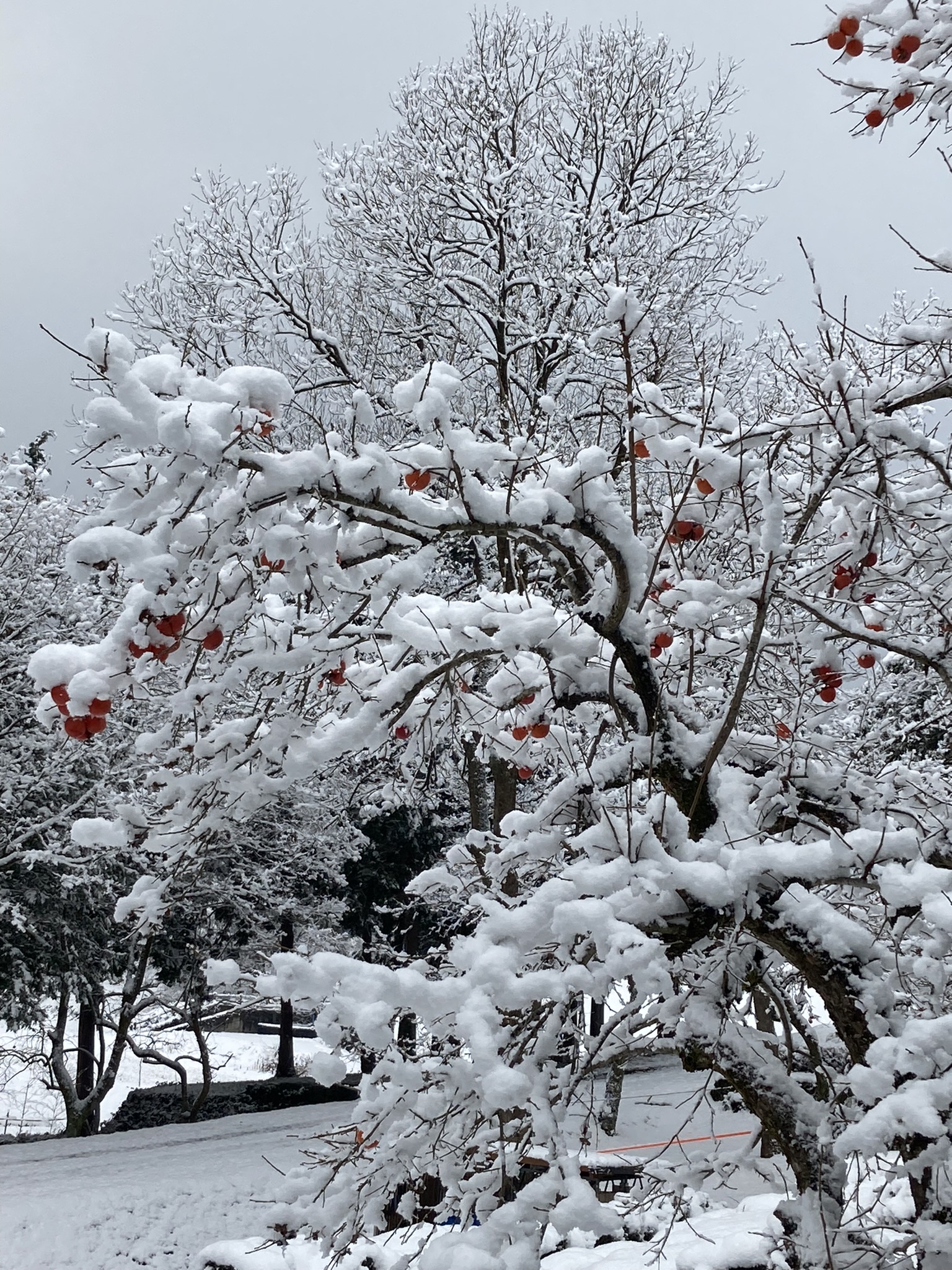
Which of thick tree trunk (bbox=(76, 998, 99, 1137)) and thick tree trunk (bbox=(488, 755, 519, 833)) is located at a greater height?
thick tree trunk (bbox=(488, 755, 519, 833))

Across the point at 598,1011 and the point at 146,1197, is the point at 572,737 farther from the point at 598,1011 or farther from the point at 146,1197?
the point at 146,1197

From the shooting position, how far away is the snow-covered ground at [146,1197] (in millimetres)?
8531

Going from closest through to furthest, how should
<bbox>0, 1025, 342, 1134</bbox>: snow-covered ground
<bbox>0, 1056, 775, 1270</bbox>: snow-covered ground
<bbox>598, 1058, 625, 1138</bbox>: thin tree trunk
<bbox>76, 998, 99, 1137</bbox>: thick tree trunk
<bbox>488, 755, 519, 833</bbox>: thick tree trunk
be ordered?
<bbox>598, 1058, 625, 1138</bbox>: thin tree trunk < <bbox>0, 1056, 775, 1270</bbox>: snow-covered ground < <bbox>488, 755, 519, 833</bbox>: thick tree trunk < <bbox>76, 998, 99, 1137</bbox>: thick tree trunk < <bbox>0, 1025, 342, 1134</bbox>: snow-covered ground

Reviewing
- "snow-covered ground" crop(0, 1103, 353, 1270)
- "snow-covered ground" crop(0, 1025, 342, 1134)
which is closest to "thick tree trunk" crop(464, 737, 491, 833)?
"snow-covered ground" crop(0, 1103, 353, 1270)

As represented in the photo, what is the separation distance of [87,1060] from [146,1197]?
324 inches

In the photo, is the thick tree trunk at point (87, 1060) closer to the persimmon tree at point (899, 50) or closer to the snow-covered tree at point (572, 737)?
the snow-covered tree at point (572, 737)

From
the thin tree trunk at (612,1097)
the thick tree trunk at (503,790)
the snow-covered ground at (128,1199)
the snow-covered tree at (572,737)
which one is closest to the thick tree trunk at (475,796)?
the thick tree trunk at (503,790)

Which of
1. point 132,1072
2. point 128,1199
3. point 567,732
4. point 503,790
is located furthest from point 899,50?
point 132,1072

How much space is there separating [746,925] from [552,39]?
11.5 metres

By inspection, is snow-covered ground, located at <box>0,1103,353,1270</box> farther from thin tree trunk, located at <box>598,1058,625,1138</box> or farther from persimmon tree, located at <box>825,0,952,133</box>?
persimmon tree, located at <box>825,0,952,133</box>

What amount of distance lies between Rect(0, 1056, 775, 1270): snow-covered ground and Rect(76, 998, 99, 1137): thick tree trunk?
4.68 feet

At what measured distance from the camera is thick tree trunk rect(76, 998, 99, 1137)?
14.5 metres

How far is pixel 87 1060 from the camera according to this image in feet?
55.4

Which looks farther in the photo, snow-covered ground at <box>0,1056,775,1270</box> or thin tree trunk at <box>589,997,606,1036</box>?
snow-covered ground at <box>0,1056,775,1270</box>
